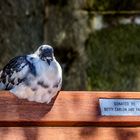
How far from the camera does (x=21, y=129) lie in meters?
2.56

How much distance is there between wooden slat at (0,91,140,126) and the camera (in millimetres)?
2570

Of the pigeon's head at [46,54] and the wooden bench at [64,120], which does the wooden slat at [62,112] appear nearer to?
the wooden bench at [64,120]

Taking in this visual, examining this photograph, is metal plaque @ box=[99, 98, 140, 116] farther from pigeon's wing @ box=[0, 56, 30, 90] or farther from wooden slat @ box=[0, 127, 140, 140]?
pigeon's wing @ box=[0, 56, 30, 90]

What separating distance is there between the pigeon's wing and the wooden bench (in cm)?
8

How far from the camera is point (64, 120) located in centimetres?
260

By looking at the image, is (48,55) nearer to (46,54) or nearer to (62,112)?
(46,54)

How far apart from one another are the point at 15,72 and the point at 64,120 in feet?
0.85

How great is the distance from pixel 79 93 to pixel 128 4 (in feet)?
7.15

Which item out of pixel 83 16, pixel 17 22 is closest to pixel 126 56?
pixel 83 16

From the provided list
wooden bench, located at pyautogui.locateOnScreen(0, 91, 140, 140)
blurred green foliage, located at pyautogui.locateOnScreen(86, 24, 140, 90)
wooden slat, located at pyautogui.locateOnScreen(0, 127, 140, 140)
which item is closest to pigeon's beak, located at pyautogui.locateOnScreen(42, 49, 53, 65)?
wooden bench, located at pyautogui.locateOnScreen(0, 91, 140, 140)

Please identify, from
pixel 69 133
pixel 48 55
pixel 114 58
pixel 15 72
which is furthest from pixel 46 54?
pixel 114 58

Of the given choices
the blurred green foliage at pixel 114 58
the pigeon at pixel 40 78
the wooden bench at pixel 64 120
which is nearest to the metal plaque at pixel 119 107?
the wooden bench at pixel 64 120

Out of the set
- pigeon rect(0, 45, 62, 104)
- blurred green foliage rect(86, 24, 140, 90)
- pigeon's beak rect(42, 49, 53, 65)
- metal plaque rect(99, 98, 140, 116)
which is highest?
pigeon's beak rect(42, 49, 53, 65)

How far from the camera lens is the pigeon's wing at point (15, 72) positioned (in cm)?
262
